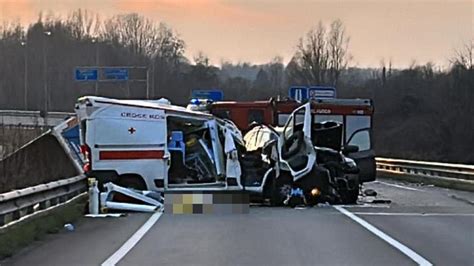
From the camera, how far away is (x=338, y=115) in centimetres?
2769

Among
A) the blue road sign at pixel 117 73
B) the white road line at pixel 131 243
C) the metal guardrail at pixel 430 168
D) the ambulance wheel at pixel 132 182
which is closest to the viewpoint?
the white road line at pixel 131 243

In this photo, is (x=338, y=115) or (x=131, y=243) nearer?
(x=131, y=243)

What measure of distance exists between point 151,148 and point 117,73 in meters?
39.9

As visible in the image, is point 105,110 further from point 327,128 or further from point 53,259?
point 53,259

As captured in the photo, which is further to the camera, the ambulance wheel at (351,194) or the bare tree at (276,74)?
the bare tree at (276,74)

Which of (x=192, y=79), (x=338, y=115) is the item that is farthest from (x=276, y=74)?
(x=338, y=115)

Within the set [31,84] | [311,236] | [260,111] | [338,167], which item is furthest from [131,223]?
[31,84]

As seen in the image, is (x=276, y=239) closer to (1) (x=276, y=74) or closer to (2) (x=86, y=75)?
(2) (x=86, y=75)

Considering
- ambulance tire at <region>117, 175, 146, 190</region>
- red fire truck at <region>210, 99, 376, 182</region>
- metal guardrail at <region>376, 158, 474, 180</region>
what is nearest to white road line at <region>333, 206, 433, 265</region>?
ambulance tire at <region>117, 175, 146, 190</region>

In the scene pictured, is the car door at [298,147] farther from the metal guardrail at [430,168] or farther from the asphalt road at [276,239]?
the metal guardrail at [430,168]

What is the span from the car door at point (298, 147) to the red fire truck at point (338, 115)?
701 centimetres

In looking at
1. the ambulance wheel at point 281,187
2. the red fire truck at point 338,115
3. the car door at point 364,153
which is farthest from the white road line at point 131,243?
the red fire truck at point 338,115

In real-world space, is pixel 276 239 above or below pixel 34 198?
below

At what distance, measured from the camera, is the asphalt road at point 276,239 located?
413 inches
